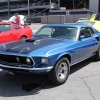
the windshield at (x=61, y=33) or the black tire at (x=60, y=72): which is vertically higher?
the windshield at (x=61, y=33)

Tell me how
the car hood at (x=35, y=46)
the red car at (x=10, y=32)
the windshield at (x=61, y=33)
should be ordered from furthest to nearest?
the red car at (x=10, y=32) < the windshield at (x=61, y=33) < the car hood at (x=35, y=46)

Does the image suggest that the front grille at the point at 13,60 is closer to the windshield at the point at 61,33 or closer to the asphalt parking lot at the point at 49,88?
the asphalt parking lot at the point at 49,88

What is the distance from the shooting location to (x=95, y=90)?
5.05 m

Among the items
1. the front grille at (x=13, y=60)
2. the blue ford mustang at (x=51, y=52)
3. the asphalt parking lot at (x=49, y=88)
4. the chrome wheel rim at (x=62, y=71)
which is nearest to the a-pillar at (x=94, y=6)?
the blue ford mustang at (x=51, y=52)

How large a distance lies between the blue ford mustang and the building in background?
50992mm

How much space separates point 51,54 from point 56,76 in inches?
22.0

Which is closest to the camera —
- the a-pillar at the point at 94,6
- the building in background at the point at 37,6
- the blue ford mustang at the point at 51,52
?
the blue ford mustang at the point at 51,52

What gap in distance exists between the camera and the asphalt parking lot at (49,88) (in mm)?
4705

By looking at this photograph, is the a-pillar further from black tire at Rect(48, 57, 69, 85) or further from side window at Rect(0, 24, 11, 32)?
black tire at Rect(48, 57, 69, 85)

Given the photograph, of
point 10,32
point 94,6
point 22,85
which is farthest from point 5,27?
point 94,6

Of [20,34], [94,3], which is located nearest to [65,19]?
[94,3]

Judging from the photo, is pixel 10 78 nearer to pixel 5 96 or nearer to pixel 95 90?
pixel 5 96

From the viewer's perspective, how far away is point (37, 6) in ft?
203

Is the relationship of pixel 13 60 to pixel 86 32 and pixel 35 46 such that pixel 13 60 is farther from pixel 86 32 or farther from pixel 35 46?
pixel 86 32
